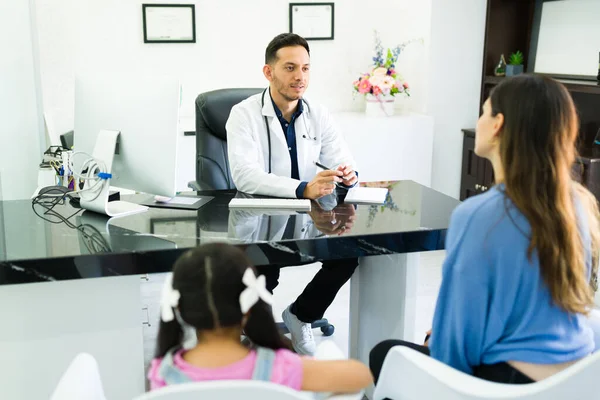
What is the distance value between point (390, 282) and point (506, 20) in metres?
2.59

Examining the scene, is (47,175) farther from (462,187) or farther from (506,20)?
(506,20)

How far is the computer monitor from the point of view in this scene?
6.79 ft

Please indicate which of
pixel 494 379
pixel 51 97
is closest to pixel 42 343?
pixel 494 379

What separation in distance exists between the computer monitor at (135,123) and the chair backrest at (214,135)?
2.39ft

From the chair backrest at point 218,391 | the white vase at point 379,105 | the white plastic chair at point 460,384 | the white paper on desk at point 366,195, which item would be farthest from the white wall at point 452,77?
the chair backrest at point 218,391

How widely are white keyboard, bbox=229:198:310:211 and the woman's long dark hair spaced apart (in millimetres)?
1000

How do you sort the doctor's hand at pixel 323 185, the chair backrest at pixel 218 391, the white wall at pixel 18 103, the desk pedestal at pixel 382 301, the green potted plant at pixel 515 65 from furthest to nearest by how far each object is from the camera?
the green potted plant at pixel 515 65, the white wall at pixel 18 103, the doctor's hand at pixel 323 185, the desk pedestal at pixel 382 301, the chair backrest at pixel 218 391

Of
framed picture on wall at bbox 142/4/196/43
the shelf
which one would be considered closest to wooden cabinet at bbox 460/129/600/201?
the shelf

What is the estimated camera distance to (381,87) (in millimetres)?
4152

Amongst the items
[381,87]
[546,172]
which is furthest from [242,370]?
[381,87]

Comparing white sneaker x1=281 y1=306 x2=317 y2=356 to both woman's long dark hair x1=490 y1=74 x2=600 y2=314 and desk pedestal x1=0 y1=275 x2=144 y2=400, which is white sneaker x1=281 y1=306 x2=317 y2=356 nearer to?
desk pedestal x1=0 y1=275 x2=144 y2=400

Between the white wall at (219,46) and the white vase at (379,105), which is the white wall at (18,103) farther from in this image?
the white vase at (379,105)

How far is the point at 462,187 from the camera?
443cm

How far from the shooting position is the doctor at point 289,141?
257cm
